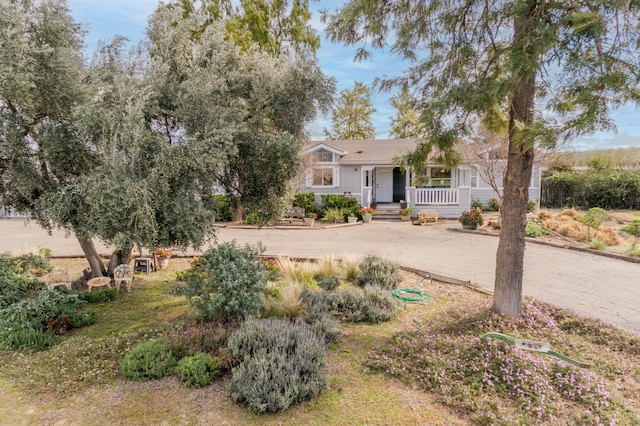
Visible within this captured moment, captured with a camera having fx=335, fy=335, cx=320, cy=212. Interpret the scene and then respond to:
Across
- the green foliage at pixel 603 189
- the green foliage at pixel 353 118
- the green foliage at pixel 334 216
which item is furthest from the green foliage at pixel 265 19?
the green foliage at pixel 603 189

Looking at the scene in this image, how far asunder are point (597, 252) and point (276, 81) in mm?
9987

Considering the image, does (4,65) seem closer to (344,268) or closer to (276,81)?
(276,81)

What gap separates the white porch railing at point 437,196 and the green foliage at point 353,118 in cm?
1654

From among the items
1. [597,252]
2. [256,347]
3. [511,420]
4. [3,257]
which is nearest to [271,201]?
[256,347]

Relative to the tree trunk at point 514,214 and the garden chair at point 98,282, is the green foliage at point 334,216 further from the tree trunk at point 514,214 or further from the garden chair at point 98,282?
the tree trunk at point 514,214

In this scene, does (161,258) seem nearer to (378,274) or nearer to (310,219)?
(378,274)

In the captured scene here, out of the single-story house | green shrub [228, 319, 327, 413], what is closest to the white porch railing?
the single-story house

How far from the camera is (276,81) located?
5.49m

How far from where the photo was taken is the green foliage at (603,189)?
19766 mm

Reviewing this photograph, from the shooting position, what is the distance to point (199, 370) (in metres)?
3.37

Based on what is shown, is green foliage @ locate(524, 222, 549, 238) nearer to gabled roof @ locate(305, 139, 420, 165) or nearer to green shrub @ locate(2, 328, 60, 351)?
gabled roof @ locate(305, 139, 420, 165)

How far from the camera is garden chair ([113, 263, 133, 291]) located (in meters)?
6.39

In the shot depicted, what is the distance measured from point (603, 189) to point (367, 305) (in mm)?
22429

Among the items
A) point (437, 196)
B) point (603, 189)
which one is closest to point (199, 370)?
point (437, 196)
